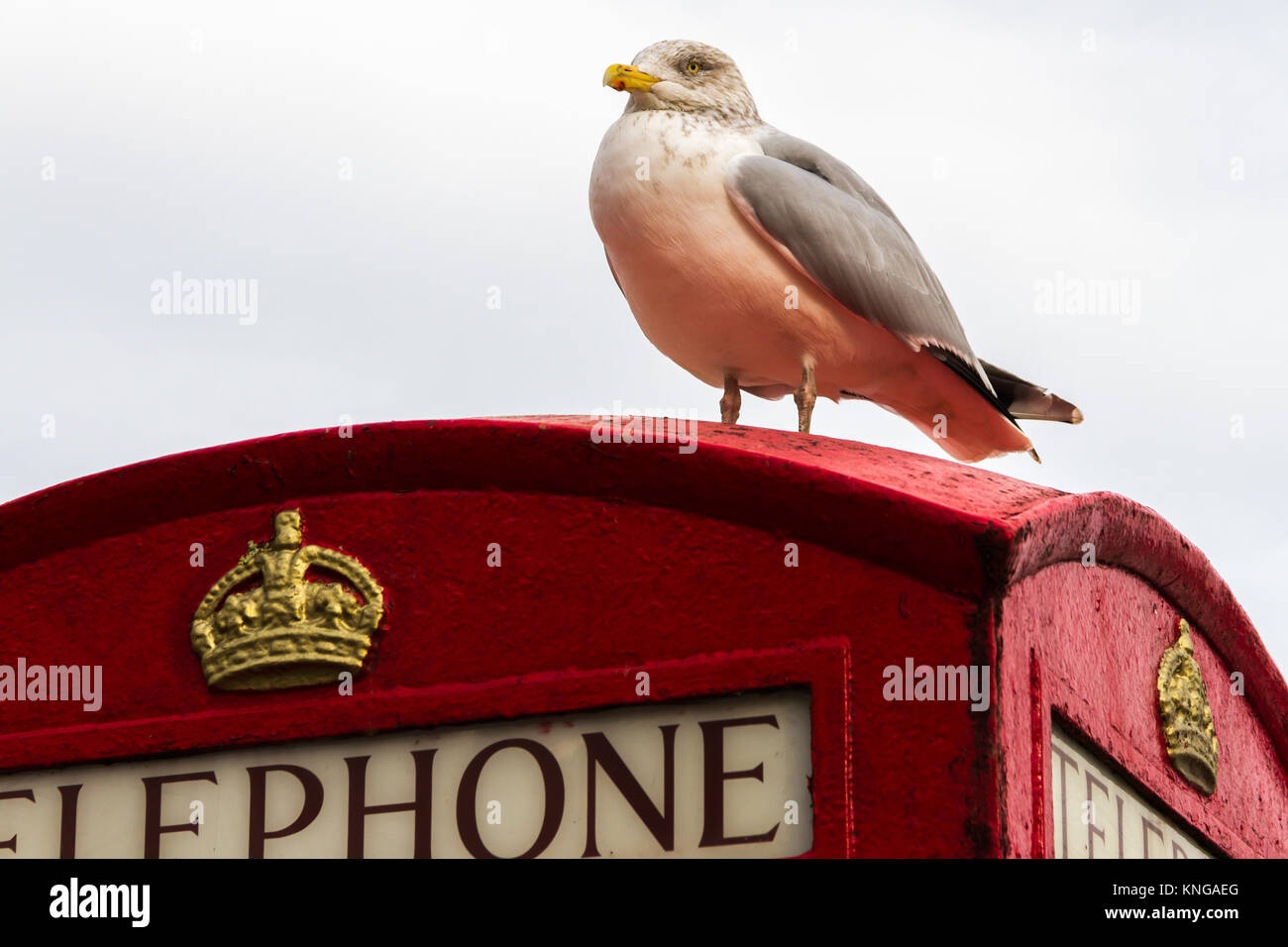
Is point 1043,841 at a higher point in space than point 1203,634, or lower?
lower

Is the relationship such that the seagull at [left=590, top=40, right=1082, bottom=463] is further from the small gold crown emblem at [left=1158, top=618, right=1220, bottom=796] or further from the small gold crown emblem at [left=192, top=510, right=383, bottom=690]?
the small gold crown emblem at [left=192, top=510, right=383, bottom=690]

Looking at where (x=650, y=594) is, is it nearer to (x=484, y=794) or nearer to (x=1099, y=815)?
(x=484, y=794)

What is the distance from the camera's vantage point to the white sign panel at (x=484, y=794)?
3111 mm

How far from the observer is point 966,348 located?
17.1ft

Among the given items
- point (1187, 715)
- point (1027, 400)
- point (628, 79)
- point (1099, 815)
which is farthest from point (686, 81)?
point (1099, 815)

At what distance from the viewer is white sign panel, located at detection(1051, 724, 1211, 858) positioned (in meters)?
3.29

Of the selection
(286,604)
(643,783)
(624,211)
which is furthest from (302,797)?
(624,211)

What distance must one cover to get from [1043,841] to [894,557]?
0.51m

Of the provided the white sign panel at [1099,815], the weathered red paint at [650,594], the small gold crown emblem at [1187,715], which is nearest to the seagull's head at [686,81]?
the weathered red paint at [650,594]

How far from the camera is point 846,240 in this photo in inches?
191
